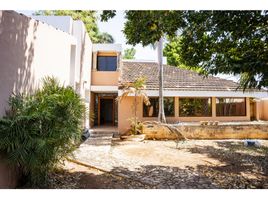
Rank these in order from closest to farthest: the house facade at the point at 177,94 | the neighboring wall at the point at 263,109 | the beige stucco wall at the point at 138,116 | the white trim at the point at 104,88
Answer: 1. the beige stucco wall at the point at 138,116
2. the house facade at the point at 177,94
3. the white trim at the point at 104,88
4. the neighboring wall at the point at 263,109

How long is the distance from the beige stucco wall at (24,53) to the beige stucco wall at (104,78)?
32.9 feet

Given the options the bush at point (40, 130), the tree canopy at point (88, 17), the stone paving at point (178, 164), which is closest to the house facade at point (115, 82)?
the bush at point (40, 130)

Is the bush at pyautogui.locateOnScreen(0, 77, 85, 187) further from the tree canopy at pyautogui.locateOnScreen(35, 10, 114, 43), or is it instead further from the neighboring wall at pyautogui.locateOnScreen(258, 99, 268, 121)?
the neighboring wall at pyautogui.locateOnScreen(258, 99, 268, 121)

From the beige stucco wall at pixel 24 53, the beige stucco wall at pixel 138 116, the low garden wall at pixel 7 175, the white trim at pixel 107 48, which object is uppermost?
the white trim at pixel 107 48

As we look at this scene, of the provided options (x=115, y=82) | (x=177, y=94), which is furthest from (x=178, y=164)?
(x=115, y=82)

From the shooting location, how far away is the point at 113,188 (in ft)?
22.9

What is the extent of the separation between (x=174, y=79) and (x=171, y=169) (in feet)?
43.2

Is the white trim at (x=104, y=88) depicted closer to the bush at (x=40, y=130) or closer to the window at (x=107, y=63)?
A: the window at (x=107, y=63)

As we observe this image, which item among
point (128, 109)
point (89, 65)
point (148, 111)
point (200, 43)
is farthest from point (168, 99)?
point (200, 43)

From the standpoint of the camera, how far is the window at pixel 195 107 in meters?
20.3

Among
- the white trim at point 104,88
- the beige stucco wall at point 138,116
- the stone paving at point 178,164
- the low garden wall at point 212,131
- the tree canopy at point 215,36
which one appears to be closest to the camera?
the tree canopy at point 215,36

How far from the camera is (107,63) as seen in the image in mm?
21078
